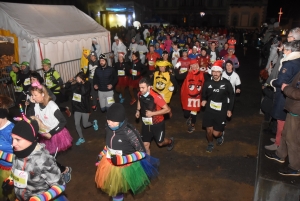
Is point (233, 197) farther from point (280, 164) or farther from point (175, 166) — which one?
point (175, 166)

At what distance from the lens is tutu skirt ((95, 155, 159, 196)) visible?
3979 millimetres

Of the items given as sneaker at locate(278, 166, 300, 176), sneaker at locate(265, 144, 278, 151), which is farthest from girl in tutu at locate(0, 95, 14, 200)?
sneaker at locate(265, 144, 278, 151)

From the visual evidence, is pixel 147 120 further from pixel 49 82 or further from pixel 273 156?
pixel 49 82

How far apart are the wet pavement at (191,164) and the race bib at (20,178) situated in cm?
191

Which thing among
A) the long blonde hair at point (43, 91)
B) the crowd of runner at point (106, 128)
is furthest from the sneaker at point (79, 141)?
the long blonde hair at point (43, 91)

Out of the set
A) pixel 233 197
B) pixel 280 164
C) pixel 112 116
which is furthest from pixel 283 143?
pixel 112 116

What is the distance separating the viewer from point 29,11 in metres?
12.7

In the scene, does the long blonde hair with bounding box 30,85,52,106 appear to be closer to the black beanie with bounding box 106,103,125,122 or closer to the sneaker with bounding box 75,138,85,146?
the black beanie with bounding box 106,103,125,122

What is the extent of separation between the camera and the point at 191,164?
6.05 meters

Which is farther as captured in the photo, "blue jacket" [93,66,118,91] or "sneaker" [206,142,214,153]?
"blue jacket" [93,66,118,91]

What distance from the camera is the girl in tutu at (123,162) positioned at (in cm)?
394

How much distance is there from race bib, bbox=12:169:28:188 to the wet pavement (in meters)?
1.91

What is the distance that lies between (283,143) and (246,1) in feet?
219

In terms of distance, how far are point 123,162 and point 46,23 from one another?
1095 cm
